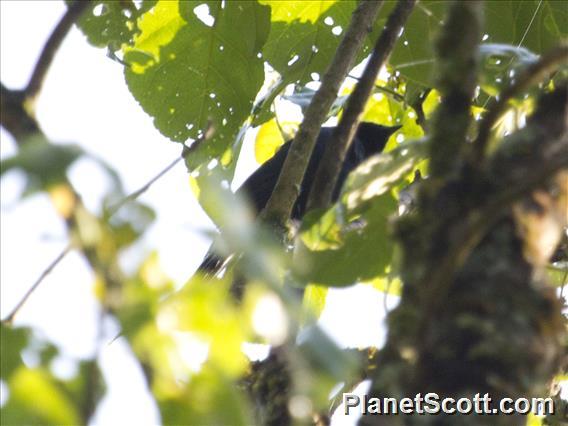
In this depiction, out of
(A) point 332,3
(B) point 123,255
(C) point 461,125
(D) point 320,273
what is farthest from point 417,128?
(B) point 123,255

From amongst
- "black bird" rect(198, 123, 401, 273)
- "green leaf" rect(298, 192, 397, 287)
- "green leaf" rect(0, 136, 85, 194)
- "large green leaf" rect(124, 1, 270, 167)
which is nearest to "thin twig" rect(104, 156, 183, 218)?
"green leaf" rect(0, 136, 85, 194)

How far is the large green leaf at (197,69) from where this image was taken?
3.27 metres

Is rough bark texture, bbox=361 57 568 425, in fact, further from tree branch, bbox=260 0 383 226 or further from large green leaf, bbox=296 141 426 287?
tree branch, bbox=260 0 383 226

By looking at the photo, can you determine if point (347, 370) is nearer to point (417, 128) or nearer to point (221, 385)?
point (221, 385)

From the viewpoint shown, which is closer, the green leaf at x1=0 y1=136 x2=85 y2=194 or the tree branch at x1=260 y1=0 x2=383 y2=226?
the green leaf at x1=0 y1=136 x2=85 y2=194

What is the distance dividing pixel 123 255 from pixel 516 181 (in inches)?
→ 19.0

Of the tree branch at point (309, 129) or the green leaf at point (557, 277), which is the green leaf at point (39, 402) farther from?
the green leaf at point (557, 277)

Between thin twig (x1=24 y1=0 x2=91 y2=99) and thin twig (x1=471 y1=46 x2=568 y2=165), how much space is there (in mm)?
586

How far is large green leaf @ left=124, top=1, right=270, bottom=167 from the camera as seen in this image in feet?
10.7

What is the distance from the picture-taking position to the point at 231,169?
324cm

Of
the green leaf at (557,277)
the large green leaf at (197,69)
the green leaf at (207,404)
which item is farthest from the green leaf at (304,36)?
the green leaf at (207,404)

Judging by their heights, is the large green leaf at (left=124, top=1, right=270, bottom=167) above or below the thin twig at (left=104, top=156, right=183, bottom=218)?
above

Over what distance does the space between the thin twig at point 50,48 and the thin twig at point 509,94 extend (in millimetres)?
586

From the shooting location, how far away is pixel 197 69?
3402 mm
